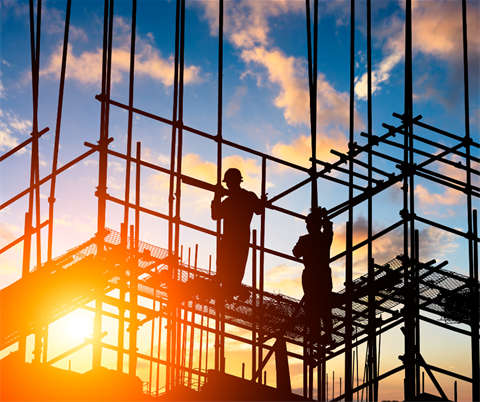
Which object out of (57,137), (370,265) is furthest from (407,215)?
(57,137)

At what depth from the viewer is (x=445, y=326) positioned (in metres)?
8.48

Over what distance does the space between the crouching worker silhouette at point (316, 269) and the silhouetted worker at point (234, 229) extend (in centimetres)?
108

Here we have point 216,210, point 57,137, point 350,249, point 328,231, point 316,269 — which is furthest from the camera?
point 350,249

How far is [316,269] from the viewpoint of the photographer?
24.4 feet

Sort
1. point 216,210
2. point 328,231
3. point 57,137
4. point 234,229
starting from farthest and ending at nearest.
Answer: point 328,231 → point 57,137 → point 234,229 → point 216,210

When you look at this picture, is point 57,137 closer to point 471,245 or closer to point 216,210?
point 216,210

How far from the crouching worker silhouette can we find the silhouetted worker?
1.08 m

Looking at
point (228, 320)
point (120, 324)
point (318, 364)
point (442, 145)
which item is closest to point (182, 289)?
point (120, 324)

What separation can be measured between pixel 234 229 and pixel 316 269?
1480 millimetres

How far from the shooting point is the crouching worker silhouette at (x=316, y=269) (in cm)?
731

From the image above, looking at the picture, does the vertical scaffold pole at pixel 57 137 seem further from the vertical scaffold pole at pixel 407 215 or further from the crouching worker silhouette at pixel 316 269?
the vertical scaffold pole at pixel 407 215

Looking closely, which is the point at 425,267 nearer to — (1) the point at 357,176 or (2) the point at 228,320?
(1) the point at 357,176

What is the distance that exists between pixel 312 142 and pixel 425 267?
268 cm

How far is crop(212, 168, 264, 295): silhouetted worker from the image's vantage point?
21.8 feet
